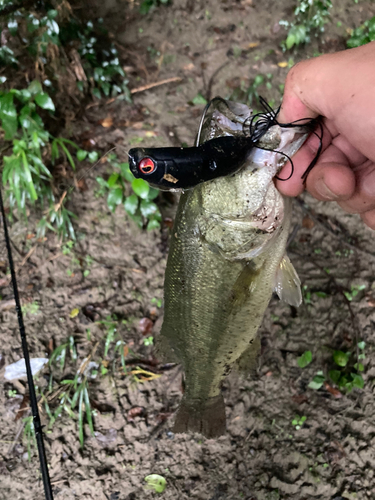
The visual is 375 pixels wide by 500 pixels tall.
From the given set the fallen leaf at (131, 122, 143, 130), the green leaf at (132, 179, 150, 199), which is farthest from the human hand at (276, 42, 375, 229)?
the fallen leaf at (131, 122, 143, 130)

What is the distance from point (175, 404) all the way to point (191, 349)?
1102 millimetres

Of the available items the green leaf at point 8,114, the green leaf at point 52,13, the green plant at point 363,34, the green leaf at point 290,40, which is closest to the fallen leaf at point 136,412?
the green leaf at point 8,114

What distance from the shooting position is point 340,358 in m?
2.82

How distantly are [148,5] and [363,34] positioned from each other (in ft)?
8.05

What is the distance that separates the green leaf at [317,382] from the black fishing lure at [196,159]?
2229 millimetres

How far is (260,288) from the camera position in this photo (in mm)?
1942

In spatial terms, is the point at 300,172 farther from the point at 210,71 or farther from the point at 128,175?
the point at 210,71

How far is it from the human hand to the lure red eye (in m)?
0.63

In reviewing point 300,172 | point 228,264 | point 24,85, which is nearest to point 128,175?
point 24,85

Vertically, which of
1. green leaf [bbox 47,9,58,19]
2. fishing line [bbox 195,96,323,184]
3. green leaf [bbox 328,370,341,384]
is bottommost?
green leaf [bbox 328,370,341,384]

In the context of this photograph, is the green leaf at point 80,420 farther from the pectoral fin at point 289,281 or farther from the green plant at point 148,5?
the green plant at point 148,5

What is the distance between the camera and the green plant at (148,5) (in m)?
3.82

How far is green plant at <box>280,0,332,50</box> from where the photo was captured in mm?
3555

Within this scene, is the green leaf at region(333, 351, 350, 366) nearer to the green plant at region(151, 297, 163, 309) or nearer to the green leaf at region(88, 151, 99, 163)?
the green plant at region(151, 297, 163, 309)
